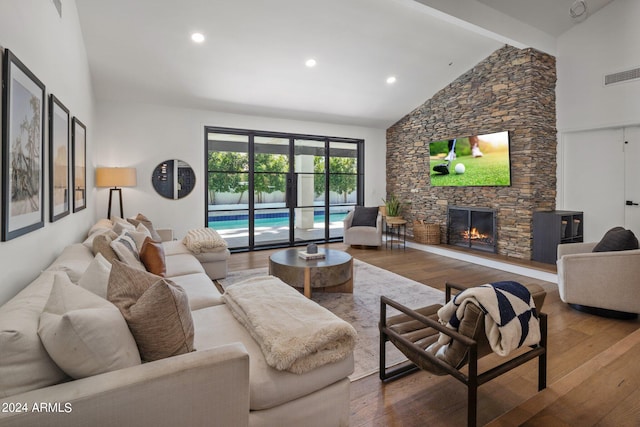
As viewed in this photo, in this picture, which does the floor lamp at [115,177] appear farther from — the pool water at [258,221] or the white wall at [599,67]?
the white wall at [599,67]

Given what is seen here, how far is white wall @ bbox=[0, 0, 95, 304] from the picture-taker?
1597 mm

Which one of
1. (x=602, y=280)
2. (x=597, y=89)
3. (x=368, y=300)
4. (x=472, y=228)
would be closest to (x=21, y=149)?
(x=368, y=300)

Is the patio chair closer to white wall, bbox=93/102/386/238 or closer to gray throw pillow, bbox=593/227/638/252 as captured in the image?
gray throw pillow, bbox=593/227/638/252

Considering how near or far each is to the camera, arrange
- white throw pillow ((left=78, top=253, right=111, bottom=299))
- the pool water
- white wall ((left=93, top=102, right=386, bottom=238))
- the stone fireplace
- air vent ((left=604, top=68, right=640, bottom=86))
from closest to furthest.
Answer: white throw pillow ((left=78, top=253, right=111, bottom=299)) < air vent ((left=604, top=68, right=640, bottom=86)) < white wall ((left=93, top=102, right=386, bottom=238)) < the stone fireplace < the pool water

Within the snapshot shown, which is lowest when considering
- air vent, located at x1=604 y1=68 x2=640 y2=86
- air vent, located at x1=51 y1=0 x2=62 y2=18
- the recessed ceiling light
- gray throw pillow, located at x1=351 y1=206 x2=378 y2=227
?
gray throw pillow, located at x1=351 y1=206 x2=378 y2=227

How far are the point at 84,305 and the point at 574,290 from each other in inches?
159

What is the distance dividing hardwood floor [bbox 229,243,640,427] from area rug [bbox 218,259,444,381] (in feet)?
0.78

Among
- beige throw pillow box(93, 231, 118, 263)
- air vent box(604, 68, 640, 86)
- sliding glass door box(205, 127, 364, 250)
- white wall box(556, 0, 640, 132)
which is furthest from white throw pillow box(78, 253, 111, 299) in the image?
air vent box(604, 68, 640, 86)

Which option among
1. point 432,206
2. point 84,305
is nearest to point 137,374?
point 84,305

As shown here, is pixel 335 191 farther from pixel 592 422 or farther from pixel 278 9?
pixel 592 422

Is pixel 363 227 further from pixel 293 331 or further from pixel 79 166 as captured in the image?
pixel 293 331

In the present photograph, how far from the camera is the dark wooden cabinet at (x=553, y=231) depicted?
4.78 metres

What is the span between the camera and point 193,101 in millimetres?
5574

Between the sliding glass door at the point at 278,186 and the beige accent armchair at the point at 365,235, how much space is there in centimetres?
92
